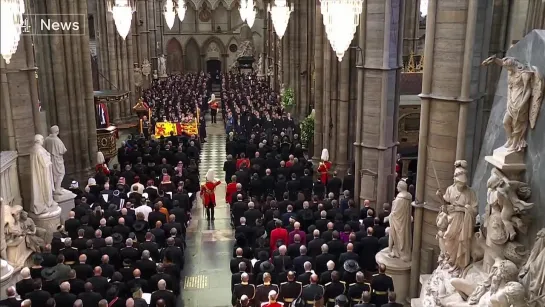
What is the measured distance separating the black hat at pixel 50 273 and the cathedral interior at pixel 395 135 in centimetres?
99

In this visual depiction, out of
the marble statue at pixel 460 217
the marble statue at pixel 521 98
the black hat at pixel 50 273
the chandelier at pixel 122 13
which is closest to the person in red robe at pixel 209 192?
the black hat at pixel 50 273

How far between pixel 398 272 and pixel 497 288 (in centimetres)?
480

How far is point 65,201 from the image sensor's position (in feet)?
55.9

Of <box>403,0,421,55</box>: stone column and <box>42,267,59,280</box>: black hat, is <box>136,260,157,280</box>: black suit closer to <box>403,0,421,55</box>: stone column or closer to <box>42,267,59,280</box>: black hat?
<box>42,267,59,280</box>: black hat

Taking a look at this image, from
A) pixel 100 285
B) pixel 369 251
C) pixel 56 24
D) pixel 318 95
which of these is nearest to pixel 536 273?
pixel 369 251

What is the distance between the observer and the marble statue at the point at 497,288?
291 inches

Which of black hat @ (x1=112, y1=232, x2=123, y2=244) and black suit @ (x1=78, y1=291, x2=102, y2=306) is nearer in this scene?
black suit @ (x1=78, y1=291, x2=102, y2=306)

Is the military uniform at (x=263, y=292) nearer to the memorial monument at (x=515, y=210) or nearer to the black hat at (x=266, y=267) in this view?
the black hat at (x=266, y=267)

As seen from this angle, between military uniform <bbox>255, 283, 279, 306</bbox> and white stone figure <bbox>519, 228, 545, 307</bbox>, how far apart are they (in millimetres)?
4877

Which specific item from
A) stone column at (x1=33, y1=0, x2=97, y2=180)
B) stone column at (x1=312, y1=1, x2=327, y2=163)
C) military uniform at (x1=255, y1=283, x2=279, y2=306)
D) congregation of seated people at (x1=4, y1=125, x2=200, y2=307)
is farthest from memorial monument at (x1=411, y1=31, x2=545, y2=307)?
stone column at (x1=33, y1=0, x2=97, y2=180)

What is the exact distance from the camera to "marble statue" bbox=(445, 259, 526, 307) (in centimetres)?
739

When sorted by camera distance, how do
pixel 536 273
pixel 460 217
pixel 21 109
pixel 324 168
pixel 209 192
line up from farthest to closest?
pixel 324 168
pixel 209 192
pixel 21 109
pixel 460 217
pixel 536 273

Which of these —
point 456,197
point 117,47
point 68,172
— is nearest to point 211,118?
point 117,47

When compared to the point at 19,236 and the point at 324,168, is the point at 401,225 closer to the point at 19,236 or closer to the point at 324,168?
the point at 324,168
